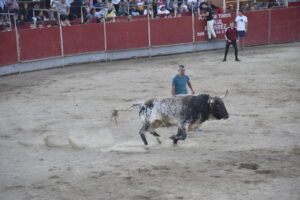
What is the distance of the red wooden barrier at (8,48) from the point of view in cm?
2083

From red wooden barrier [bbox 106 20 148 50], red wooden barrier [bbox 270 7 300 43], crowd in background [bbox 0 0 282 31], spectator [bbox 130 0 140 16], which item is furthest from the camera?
red wooden barrier [bbox 270 7 300 43]

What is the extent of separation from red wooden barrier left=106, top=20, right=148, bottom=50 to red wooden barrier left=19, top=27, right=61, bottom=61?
104 inches

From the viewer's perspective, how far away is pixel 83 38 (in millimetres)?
23594

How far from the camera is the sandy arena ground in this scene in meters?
8.27

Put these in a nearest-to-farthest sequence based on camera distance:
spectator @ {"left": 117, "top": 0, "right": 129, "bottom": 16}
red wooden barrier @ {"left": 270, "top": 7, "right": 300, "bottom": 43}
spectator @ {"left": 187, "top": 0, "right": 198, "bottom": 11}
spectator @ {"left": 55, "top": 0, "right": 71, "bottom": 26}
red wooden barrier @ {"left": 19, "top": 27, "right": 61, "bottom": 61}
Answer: red wooden barrier @ {"left": 19, "top": 27, "right": 61, "bottom": 61} → spectator @ {"left": 55, "top": 0, "right": 71, "bottom": 26} → spectator @ {"left": 117, "top": 0, "right": 129, "bottom": 16} → spectator @ {"left": 187, "top": 0, "right": 198, "bottom": 11} → red wooden barrier @ {"left": 270, "top": 7, "right": 300, "bottom": 43}

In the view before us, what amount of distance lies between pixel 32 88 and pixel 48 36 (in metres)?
4.82

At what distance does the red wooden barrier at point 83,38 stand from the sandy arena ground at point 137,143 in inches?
128

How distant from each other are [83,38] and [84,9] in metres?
1.91

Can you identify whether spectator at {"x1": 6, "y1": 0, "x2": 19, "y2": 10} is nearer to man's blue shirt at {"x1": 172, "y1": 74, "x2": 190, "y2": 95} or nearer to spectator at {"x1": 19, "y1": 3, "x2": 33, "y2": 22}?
spectator at {"x1": 19, "y1": 3, "x2": 33, "y2": 22}

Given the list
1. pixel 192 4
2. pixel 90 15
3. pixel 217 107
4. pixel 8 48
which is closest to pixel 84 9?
pixel 90 15

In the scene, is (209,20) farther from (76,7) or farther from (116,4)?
(76,7)

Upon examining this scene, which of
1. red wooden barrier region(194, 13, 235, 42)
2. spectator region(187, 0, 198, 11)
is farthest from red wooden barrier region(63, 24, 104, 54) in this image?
spectator region(187, 0, 198, 11)

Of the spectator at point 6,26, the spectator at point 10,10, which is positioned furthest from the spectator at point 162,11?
the spectator at point 6,26

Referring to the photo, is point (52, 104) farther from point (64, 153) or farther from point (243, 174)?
point (243, 174)
